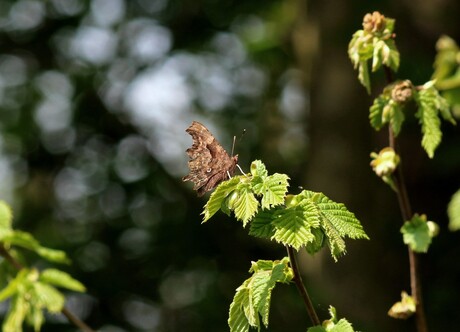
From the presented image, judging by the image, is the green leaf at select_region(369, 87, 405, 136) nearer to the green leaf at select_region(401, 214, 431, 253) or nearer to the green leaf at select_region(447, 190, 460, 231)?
the green leaf at select_region(401, 214, 431, 253)

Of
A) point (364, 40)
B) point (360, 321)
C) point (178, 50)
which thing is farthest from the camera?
point (178, 50)

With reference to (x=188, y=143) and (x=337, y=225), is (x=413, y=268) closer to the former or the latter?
(x=337, y=225)

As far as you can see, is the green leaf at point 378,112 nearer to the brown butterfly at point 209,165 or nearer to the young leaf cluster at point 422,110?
the young leaf cluster at point 422,110

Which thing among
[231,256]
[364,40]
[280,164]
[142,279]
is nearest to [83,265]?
[142,279]

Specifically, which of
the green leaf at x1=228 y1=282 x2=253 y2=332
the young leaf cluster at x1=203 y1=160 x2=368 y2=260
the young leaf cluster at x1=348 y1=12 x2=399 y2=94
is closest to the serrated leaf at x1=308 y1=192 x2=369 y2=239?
the young leaf cluster at x1=203 y1=160 x2=368 y2=260

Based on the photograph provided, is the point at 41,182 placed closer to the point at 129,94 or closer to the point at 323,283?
the point at 129,94

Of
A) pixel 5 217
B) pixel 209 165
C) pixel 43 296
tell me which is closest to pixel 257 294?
pixel 209 165
